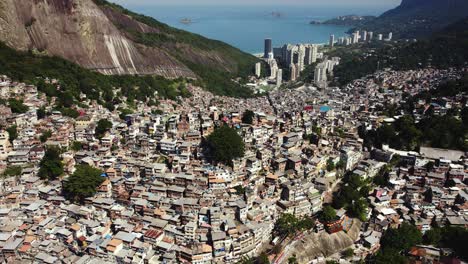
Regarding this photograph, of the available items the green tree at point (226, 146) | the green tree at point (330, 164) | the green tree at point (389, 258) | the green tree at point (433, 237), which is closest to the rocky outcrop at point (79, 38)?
the green tree at point (226, 146)

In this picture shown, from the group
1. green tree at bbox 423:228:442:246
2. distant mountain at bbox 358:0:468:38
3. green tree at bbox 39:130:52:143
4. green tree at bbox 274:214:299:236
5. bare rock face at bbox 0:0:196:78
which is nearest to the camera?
green tree at bbox 423:228:442:246

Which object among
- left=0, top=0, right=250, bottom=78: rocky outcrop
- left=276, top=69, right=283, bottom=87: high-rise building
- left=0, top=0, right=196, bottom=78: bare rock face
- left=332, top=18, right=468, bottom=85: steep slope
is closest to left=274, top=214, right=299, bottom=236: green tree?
left=0, top=0, right=250, bottom=78: rocky outcrop

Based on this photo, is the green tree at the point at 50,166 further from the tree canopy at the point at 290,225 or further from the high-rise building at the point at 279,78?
the high-rise building at the point at 279,78

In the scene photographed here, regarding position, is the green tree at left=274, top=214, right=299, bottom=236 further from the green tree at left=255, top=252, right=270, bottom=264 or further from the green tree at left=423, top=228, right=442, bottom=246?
the green tree at left=423, top=228, right=442, bottom=246

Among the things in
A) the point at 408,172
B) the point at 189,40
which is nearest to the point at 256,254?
the point at 408,172

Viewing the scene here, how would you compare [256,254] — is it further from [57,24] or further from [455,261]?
[57,24]

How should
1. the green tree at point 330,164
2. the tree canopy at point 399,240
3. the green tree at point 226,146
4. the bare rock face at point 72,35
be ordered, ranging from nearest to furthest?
the tree canopy at point 399,240 < the green tree at point 226,146 < the green tree at point 330,164 < the bare rock face at point 72,35
